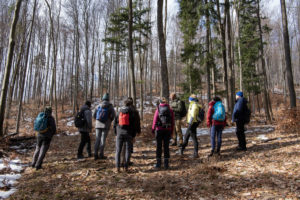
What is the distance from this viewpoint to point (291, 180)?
3.49 metres

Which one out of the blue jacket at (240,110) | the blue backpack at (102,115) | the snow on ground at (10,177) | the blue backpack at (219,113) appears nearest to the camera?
the snow on ground at (10,177)

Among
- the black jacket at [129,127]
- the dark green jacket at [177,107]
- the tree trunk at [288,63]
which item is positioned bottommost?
the black jacket at [129,127]

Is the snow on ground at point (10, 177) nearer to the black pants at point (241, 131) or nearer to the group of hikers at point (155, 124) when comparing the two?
the group of hikers at point (155, 124)

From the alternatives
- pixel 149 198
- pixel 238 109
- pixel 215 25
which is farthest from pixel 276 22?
pixel 149 198

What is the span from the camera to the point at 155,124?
4789 millimetres

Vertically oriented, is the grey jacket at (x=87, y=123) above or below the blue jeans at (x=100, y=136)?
above

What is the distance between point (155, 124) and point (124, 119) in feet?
2.85

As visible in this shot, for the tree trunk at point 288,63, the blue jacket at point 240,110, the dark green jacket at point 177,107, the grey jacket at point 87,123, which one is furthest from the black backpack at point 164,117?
the tree trunk at point 288,63

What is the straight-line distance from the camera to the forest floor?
340 cm

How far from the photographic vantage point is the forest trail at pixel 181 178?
3.40 meters

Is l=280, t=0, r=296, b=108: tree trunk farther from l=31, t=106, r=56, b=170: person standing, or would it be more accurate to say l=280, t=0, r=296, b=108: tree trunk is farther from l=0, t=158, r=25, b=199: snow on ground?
l=0, t=158, r=25, b=199: snow on ground

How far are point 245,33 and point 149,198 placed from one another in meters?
20.0

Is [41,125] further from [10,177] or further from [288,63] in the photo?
[288,63]

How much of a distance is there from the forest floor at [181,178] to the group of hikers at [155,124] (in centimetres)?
38
